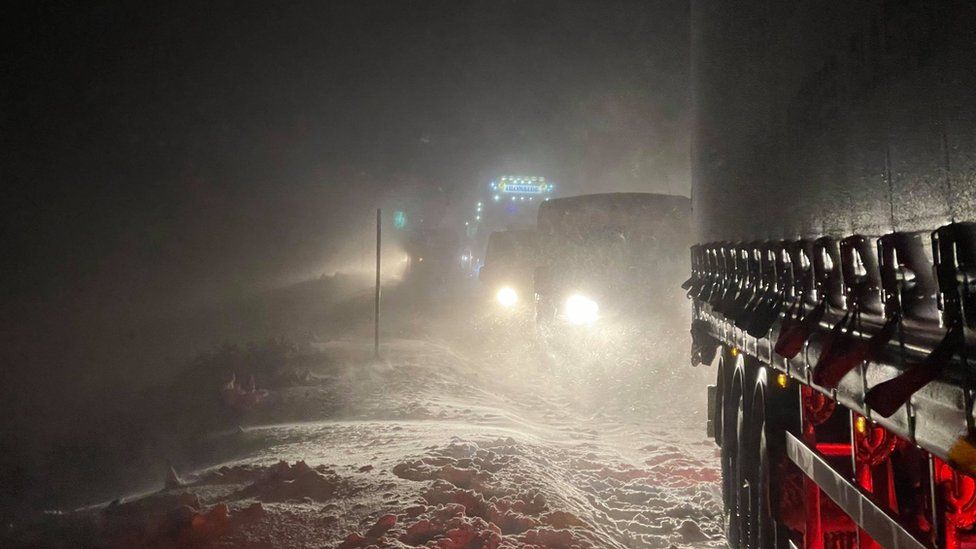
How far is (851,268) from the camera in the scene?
267cm

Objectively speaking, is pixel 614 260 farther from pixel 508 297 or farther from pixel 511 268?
pixel 511 268

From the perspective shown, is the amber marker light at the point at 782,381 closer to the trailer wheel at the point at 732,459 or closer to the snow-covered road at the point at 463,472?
the trailer wheel at the point at 732,459

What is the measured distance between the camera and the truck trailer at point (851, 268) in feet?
6.22

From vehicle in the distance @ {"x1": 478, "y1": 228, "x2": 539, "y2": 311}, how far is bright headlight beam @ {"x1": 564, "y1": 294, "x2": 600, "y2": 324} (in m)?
10.1

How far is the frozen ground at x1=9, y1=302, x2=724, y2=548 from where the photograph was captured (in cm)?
542

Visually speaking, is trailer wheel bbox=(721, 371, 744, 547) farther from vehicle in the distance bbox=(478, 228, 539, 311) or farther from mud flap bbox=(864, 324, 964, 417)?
vehicle in the distance bbox=(478, 228, 539, 311)

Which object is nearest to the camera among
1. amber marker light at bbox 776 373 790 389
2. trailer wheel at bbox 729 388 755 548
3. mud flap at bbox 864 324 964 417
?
mud flap at bbox 864 324 964 417

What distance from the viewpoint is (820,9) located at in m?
3.22

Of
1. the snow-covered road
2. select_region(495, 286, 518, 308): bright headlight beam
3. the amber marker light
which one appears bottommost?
the snow-covered road

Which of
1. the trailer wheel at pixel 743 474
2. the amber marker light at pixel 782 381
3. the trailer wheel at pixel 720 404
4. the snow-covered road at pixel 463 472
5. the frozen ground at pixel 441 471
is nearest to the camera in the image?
the amber marker light at pixel 782 381

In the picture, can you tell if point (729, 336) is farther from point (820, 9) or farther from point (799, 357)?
point (820, 9)

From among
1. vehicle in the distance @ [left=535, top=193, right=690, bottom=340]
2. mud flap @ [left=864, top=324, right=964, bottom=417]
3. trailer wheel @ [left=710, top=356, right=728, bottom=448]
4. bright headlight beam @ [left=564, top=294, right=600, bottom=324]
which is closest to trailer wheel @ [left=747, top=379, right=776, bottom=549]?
trailer wheel @ [left=710, top=356, right=728, bottom=448]

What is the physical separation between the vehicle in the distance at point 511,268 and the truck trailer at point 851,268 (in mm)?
23358

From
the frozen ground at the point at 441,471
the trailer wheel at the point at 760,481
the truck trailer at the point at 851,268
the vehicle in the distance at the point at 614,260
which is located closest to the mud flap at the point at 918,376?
the truck trailer at the point at 851,268
